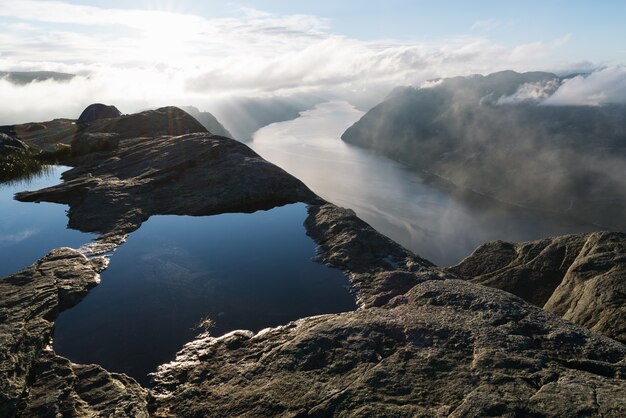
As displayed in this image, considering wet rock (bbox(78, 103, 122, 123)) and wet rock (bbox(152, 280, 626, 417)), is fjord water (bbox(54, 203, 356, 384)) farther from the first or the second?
wet rock (bbox(78, 103, 122, 123))

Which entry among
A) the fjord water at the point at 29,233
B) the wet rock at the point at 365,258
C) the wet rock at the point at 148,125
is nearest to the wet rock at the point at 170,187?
the fjord water at the point at 29,233

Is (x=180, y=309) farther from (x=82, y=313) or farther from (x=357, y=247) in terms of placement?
(x=357, y=247)

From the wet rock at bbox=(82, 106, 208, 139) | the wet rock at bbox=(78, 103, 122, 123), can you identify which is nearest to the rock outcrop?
the wet rock at bbox=(82, 106, 208, 139)

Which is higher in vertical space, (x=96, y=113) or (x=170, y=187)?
(x=96, y=113)

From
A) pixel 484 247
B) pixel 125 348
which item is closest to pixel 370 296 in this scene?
pixel 125 348

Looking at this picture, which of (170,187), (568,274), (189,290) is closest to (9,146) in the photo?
(170,187)

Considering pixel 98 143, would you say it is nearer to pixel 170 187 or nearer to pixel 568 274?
pixel 170 187
